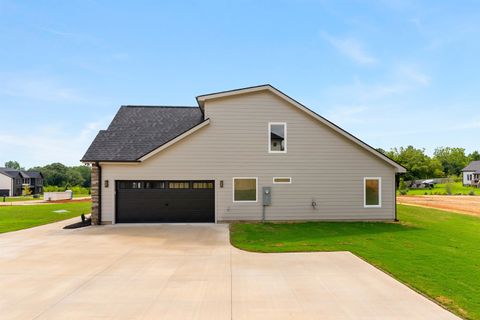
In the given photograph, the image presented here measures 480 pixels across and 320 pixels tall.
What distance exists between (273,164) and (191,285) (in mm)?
9474

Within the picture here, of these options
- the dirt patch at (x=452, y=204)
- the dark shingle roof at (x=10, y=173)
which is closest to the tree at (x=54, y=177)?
the dark shingle roof at (x=10, y=173)

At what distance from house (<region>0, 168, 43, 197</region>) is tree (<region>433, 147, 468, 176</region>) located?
11597 cm

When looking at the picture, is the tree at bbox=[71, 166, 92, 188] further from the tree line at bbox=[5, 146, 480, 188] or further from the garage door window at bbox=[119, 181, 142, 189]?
the garage door window at bbox=[119, 181, 142, 189]

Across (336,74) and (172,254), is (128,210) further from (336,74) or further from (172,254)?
(336,74)

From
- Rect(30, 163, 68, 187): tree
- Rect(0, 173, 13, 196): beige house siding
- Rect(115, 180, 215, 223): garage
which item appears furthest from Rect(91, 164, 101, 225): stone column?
Rect(30, 163, 68, 187): tree

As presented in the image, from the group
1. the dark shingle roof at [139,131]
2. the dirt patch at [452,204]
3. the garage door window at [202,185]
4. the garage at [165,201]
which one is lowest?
the dirt patch at [452,204]

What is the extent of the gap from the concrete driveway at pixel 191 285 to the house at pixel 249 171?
16.2ft

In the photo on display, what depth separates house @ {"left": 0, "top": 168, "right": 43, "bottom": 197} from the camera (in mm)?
65375

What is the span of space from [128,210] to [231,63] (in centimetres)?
1181

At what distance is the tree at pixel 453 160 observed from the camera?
92188mm

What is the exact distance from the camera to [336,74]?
64.8 ft

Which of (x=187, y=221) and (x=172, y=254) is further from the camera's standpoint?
(x=187, y=221)

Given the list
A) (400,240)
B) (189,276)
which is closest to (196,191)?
(189,276)

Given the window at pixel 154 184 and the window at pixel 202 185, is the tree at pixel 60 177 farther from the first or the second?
the window at pixel 202 185
